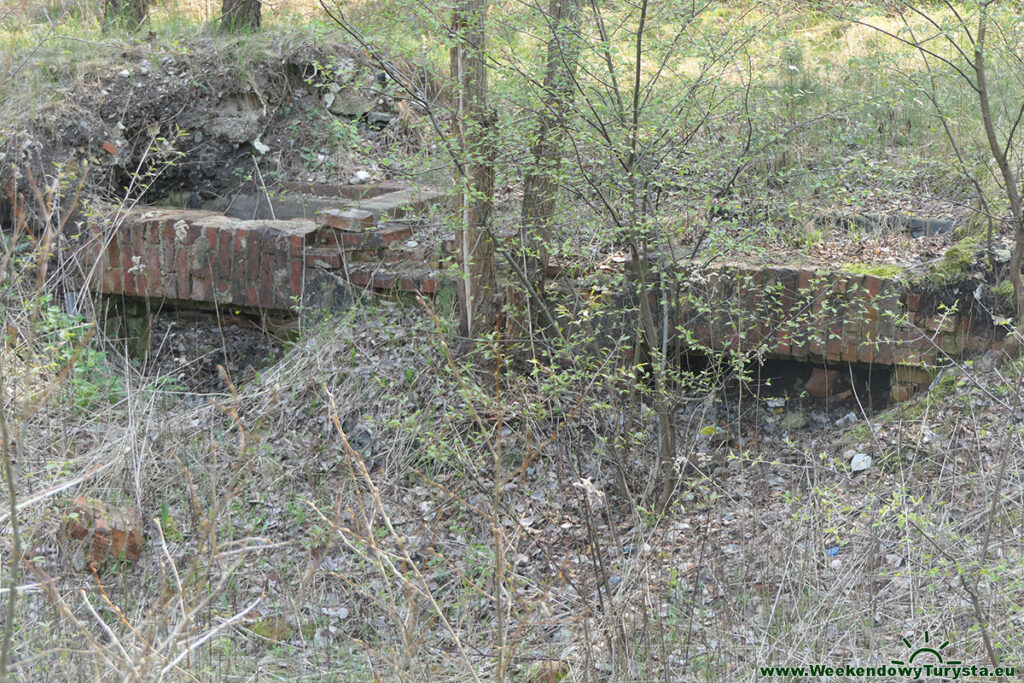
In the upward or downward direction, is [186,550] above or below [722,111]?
below

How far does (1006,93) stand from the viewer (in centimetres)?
493

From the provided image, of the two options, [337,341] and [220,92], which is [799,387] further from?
[220,92]

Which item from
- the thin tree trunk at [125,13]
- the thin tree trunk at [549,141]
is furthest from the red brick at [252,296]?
the thin tree trunk at [125,13]

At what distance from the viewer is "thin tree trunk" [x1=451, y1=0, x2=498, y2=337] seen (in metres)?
3.53

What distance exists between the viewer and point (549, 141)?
3539mm

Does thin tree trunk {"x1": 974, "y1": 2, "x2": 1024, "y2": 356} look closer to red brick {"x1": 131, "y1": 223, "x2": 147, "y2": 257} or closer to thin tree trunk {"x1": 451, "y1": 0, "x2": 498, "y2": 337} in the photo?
thin tree trunk {"x1": 451, "y1": 0, "x2": 498, "y2": 337}

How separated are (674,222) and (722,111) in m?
0.67

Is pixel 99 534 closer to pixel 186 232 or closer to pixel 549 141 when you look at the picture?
pixel 186 232

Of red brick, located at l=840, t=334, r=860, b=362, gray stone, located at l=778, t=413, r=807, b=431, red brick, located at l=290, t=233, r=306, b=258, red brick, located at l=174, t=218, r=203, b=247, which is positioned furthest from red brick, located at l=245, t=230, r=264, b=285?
red brick, located at l=840, t=334, r=860, b=362

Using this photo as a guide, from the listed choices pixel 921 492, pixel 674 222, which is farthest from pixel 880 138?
pixel 921 492

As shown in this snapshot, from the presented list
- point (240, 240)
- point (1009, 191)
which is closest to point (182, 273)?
point (240, 240)

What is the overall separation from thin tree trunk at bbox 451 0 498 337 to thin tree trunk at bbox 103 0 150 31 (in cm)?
421

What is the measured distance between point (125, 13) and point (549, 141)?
203 inches

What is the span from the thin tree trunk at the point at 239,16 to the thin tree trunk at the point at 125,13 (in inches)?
34.0
